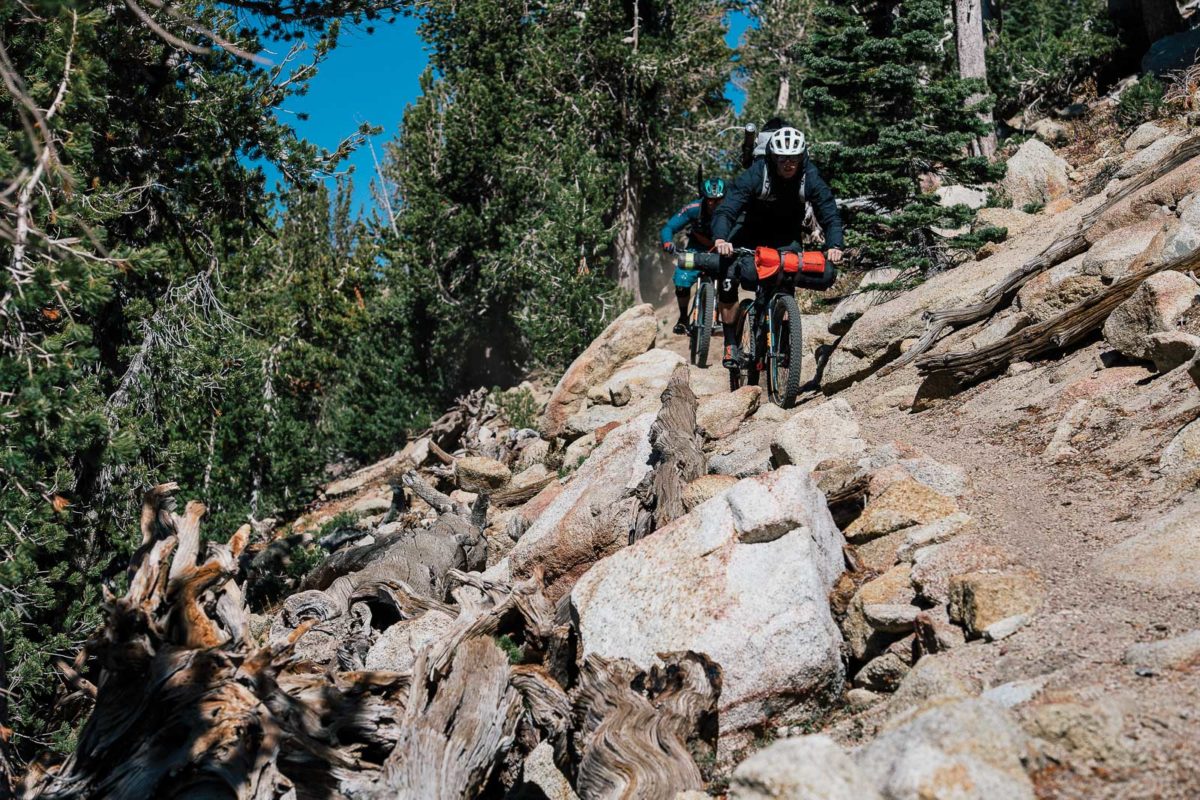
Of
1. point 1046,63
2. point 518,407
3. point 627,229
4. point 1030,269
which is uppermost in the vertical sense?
point 1046,63

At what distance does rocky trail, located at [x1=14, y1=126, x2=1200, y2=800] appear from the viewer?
128 inches

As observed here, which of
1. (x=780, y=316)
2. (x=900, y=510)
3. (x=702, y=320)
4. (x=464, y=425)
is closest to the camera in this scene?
(x=900, y=510)

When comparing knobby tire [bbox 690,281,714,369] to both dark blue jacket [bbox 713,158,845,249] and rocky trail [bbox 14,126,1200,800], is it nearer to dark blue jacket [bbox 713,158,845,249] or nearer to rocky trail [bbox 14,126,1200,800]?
dark blue jacket [bbox 713,158,845,249]

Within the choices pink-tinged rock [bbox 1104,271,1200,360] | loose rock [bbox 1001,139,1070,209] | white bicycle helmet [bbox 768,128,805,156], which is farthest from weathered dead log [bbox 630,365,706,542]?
loose rock [bbox 1001,139,1070,209]

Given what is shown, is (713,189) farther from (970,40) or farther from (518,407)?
(970,40)

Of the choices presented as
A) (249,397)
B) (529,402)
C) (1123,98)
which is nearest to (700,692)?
(249,397)

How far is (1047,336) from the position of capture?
781cm

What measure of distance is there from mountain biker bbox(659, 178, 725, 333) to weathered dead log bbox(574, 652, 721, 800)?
6.75 metres

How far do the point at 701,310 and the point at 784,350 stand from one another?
1723 mm

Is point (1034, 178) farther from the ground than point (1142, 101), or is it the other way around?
point (1142, 101)

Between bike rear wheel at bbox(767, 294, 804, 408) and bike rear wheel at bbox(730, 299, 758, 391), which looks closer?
bike rear wheel at bbox(767, 294, 804, 408)

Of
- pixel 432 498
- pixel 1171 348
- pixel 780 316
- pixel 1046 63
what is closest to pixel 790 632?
pixel 1171 348

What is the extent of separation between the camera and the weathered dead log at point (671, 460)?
22.4 feet

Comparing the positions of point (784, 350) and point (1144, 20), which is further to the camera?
point (1144, 20)
